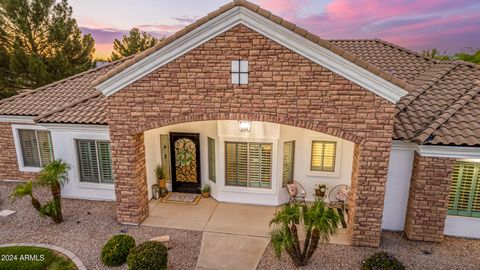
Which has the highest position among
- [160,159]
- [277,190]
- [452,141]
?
[452,141]

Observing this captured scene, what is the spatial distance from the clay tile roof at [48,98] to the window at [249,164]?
6.86 metres

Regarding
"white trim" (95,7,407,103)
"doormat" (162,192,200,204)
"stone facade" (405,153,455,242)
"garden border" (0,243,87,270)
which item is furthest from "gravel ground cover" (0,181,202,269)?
"stone facade" (405,153,455,242)

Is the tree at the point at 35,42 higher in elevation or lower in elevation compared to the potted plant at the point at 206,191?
higher

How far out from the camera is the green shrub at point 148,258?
6.79 m

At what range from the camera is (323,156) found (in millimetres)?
11211

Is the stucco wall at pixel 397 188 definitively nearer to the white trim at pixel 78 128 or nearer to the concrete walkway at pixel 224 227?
the concrete walkway at pixel 224 227

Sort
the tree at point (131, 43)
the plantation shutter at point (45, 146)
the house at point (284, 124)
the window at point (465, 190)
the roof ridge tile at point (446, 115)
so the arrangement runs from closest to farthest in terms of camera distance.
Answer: the house at point (284, 124)
the roof ridge tile at point (446, 115)
the window at point (465, 190)
the plantation shutter at point (45, 146)
the tree at point (131, 43)

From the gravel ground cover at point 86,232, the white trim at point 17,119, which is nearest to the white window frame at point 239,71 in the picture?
the gravel ground cover at point 86,232

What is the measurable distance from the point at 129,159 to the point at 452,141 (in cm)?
935

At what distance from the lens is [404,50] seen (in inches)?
562

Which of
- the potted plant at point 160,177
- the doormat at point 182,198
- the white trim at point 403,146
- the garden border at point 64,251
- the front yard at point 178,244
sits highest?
the white trim at point 403,146

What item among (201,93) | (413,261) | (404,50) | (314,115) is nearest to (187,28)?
(201,93)

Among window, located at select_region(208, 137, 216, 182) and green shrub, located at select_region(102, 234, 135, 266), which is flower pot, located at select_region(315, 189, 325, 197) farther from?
green shrub, located at select_region(102, 234, 135, 266)

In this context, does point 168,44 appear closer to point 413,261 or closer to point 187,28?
point 187,28
